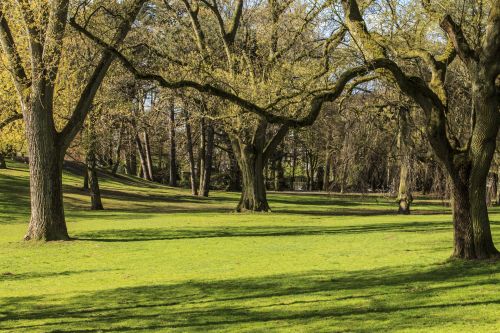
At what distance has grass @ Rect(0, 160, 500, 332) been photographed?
10086 mm

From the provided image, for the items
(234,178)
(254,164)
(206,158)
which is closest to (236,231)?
(254,164)

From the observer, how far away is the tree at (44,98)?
21469 mm

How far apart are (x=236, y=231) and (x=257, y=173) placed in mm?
12398

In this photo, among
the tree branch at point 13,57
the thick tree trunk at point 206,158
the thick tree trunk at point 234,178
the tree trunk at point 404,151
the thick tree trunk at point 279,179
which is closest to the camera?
the tree branch at point 13,57

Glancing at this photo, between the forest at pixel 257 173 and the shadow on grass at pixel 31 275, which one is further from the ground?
the forest at pixel 257 173

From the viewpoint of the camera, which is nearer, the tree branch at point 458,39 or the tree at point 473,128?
the tree at point 473,128

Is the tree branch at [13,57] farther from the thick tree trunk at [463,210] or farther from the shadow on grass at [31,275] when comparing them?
the thick tree trunk at [463,210]

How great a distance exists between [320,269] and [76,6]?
40.1ft

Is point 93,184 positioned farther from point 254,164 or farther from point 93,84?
Result: point 93,84

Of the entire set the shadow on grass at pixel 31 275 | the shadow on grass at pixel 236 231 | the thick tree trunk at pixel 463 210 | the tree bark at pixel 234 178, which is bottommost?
the shadow on grass at pixel 31 275

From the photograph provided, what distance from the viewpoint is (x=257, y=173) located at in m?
40.2

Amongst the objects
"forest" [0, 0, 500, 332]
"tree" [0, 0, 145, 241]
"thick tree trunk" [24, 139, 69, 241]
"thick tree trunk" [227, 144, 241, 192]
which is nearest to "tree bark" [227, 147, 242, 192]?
"thick tree trunk" [227, 144, 241, 192]

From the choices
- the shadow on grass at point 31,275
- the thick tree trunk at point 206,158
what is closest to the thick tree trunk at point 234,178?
the thick tree trunk at point 206,158

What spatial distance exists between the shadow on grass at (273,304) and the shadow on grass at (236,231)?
11239 millimetres
